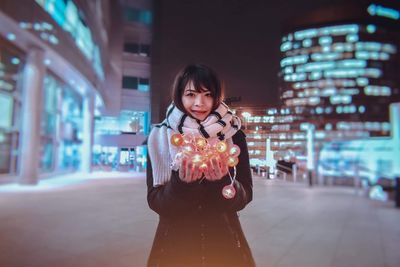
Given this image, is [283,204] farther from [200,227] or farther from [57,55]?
[57,55]

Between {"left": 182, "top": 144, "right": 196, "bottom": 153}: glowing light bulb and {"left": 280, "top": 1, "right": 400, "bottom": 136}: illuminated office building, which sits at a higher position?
{"left": 280, "top": 1, "right": 400, "bottom": 136}: illuminated office building

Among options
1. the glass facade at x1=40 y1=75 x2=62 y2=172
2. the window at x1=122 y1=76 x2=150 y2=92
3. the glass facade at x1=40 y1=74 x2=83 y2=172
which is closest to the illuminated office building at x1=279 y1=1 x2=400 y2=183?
the window at x1=122 y1=76 x2=150 y2=92

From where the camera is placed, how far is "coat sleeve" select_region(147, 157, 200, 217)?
1.14 meters

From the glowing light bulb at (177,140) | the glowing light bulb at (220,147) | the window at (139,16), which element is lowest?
the glowing light bulb at (220,147)

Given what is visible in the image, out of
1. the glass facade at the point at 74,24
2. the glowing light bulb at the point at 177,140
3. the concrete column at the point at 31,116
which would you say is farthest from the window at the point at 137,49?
the concrete column at the point at 31,116

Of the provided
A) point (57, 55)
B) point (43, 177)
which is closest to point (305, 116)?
point (57, 55)

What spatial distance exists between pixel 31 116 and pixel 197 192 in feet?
35.3

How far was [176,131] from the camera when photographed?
1199 millimetres

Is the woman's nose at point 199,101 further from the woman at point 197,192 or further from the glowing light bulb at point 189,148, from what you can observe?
the glowing light bulb at point 189,148

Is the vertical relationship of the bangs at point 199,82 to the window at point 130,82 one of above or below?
below

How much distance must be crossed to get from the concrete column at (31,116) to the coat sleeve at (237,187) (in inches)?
419

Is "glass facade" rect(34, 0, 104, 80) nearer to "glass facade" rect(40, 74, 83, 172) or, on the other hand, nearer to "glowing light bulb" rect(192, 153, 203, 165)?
"glass facade" rect(40, 74, 83, 172)

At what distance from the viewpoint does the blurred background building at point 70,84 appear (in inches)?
87.0

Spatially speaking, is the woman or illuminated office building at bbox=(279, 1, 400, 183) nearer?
the woman
